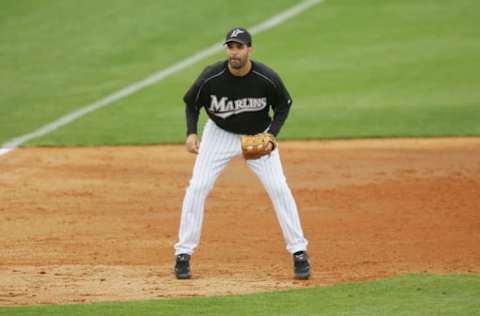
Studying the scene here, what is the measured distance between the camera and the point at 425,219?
449 inches

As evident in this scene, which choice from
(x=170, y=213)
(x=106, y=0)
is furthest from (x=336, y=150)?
(x=106, y=0)

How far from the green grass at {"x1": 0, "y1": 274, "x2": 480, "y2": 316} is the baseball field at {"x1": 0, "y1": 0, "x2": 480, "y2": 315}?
0.03m

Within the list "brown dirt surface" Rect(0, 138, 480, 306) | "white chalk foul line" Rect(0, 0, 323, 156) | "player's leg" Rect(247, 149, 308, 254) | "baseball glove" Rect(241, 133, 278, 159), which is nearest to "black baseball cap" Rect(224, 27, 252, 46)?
"baseball glove" Rect(241, 133, 278, 159)

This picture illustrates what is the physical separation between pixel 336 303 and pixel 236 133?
6.02 feet

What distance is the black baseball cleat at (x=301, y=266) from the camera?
29.5ft

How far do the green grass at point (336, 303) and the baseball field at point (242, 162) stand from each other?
3 cm

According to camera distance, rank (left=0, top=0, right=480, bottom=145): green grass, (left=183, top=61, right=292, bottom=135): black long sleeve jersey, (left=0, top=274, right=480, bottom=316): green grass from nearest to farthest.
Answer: (left=0, top=274, right=480, bottom=316): green grass < (left=183, top=61, right=292, bottom=135): black long sleeve jersey < (left=0, top=0, right=480, bottom=145): green grass

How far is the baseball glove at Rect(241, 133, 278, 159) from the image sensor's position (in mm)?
8711

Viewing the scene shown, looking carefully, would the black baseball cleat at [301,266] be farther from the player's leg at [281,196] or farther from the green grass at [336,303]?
the green grass at [336,303]

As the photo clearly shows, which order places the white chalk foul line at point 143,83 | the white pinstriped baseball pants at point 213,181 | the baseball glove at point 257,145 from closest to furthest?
the baseball glove at point 257,145, the white pinstriped baseball pants at point 213,181, the white chalk foul line at point 143,83

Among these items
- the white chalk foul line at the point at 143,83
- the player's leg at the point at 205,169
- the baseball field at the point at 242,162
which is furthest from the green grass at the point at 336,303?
the white chalk foul line at the point at 143,83

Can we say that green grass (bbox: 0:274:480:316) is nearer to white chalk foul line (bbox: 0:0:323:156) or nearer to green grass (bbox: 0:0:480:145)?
white chalk foul line (bbox: 0:0:323:156)

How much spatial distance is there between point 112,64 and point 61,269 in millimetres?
12061

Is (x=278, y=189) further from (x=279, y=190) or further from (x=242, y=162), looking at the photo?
(x=242, y=162)
